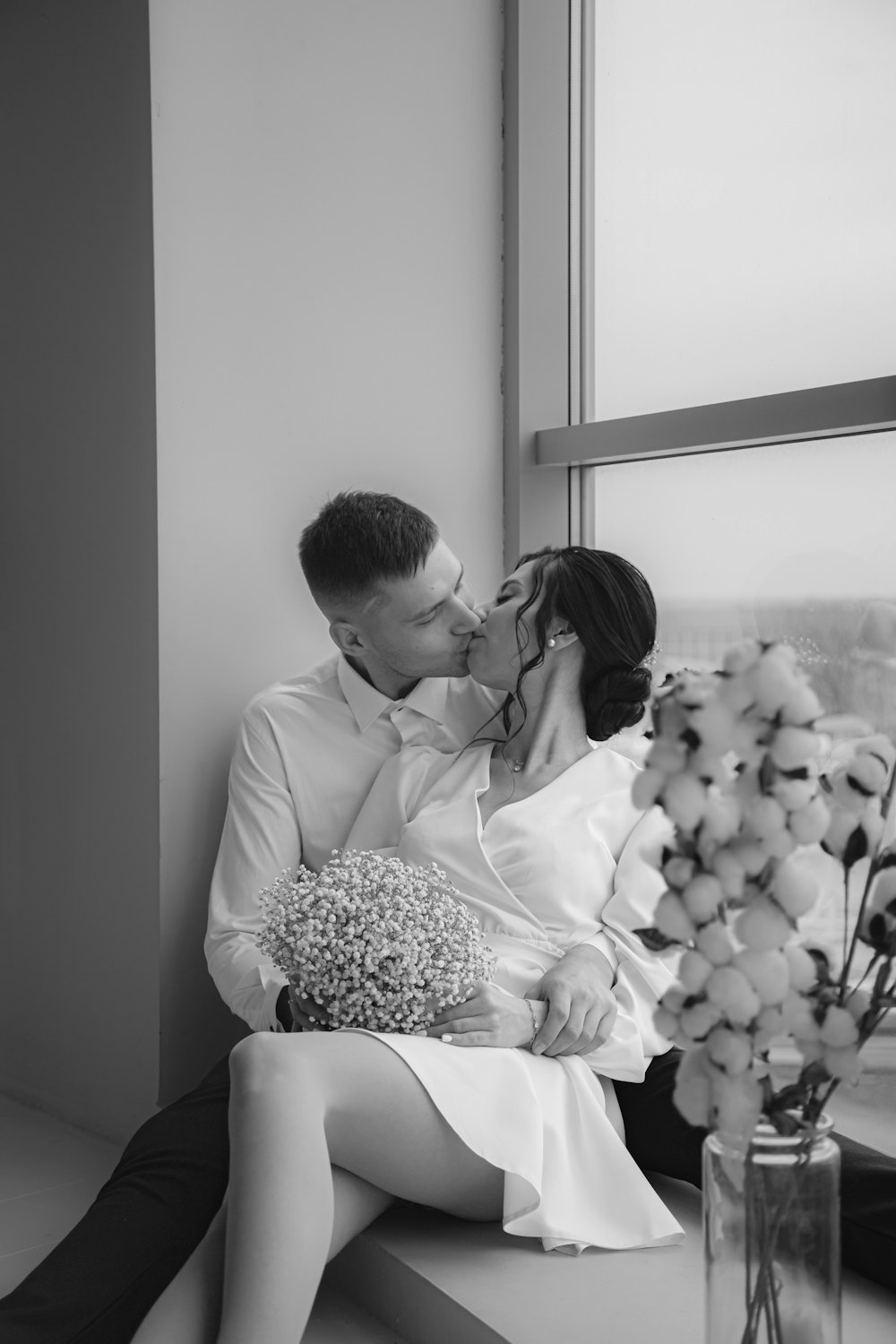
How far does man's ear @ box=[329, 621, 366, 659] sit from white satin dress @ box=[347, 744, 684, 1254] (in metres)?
0.23

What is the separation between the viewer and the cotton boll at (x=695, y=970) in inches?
36.7

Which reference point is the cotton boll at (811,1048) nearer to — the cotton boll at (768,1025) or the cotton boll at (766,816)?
the cotton boll at (768,1025)

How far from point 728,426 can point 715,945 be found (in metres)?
1.79

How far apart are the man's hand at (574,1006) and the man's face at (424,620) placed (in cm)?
64

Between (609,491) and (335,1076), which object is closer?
(335,1076)

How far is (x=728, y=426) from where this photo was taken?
2.53m

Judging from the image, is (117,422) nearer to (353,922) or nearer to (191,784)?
(191,784)

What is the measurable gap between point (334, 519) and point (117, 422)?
1.72ft

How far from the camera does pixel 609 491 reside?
2945 mm

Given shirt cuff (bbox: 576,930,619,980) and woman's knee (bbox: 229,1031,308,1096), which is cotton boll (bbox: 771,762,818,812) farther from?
shirt cuff (bbox: 576,930,619,980)

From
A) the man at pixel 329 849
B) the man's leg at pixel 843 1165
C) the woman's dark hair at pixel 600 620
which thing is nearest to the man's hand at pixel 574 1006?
the man at pixel 329 849

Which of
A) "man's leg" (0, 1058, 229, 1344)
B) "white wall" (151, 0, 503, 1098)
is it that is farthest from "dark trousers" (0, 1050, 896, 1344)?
"white wall" (151, 0, 503, 1098)

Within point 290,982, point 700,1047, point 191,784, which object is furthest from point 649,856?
point 191,784

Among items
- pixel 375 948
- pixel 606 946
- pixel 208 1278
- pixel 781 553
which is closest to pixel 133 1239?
pixel 208 1278
